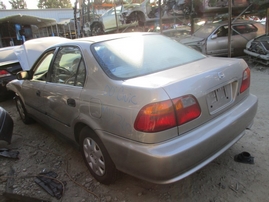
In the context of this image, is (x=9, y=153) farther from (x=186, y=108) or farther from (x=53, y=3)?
(x=53, y=3)

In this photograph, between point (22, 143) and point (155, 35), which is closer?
point (155, 35)

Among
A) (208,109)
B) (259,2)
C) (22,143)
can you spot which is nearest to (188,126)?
(208,109)

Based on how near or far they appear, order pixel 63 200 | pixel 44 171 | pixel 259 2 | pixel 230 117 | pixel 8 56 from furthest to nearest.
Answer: pixel 259 2 < pixel 8 56 < pixel 44 171 < pixel 63 200 < pixel 230 117

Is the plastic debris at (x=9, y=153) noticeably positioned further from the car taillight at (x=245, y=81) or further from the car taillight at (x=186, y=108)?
the car taillight at (x=245, y=81)

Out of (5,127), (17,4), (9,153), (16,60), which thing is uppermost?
(17,4)

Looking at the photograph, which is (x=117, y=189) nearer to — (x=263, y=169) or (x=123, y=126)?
(x=123, y=126)

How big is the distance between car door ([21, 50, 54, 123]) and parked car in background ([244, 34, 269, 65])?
6405 mm

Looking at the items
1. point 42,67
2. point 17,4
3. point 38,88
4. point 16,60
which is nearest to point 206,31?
point 16,60

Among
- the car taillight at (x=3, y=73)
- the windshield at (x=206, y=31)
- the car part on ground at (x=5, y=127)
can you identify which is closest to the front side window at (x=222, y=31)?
the windshield at (x=206, y=31)

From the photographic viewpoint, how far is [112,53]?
8.18ft

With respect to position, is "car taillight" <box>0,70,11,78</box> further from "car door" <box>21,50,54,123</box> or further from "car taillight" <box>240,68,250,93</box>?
"car taillight" <box>240,68,250,93</box>

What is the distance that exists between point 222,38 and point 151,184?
25.4 ft

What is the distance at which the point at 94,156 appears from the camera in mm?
2516

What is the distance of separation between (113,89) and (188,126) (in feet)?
2.42
